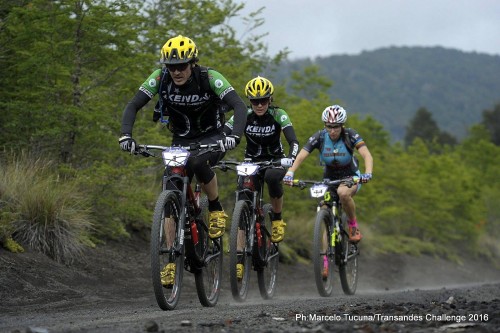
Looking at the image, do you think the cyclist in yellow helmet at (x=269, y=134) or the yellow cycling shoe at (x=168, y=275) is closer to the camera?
the yellow cycling shoe at (x=168, y=275)

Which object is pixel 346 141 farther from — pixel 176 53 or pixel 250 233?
pixel 176 53

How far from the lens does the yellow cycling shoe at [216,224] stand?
8.85 m

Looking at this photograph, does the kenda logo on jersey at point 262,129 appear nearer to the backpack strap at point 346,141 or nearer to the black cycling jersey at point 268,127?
the black cycling jersey at point 268,127

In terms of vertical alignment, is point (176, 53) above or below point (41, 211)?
above

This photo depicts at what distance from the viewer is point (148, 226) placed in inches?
539

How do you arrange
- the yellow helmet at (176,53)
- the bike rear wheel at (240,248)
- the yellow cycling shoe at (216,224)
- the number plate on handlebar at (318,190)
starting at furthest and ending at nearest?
the number plate on handlebar at (318,190)
the bike rear wheel at (240,248)
the yellow cycling shoe at (216,224)
the yellow helmet at (176,53)

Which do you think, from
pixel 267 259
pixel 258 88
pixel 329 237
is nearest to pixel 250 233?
pixel 267 259

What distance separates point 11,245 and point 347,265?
5449 mm

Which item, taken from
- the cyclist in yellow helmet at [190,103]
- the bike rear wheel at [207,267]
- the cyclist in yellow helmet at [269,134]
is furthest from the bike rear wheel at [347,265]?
the cyclist in yellow helmet at [190,103]

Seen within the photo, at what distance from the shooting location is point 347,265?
12.7 meters

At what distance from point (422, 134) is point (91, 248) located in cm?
10423

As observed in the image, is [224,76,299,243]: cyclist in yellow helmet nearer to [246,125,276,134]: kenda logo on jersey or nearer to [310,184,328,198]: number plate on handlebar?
[246,125,276,134]: kenda logo on jersey

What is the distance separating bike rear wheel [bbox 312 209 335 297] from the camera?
11.4m

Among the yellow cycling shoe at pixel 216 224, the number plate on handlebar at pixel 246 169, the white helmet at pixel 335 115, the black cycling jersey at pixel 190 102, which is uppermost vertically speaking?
the white helmet at pixel 335 115
